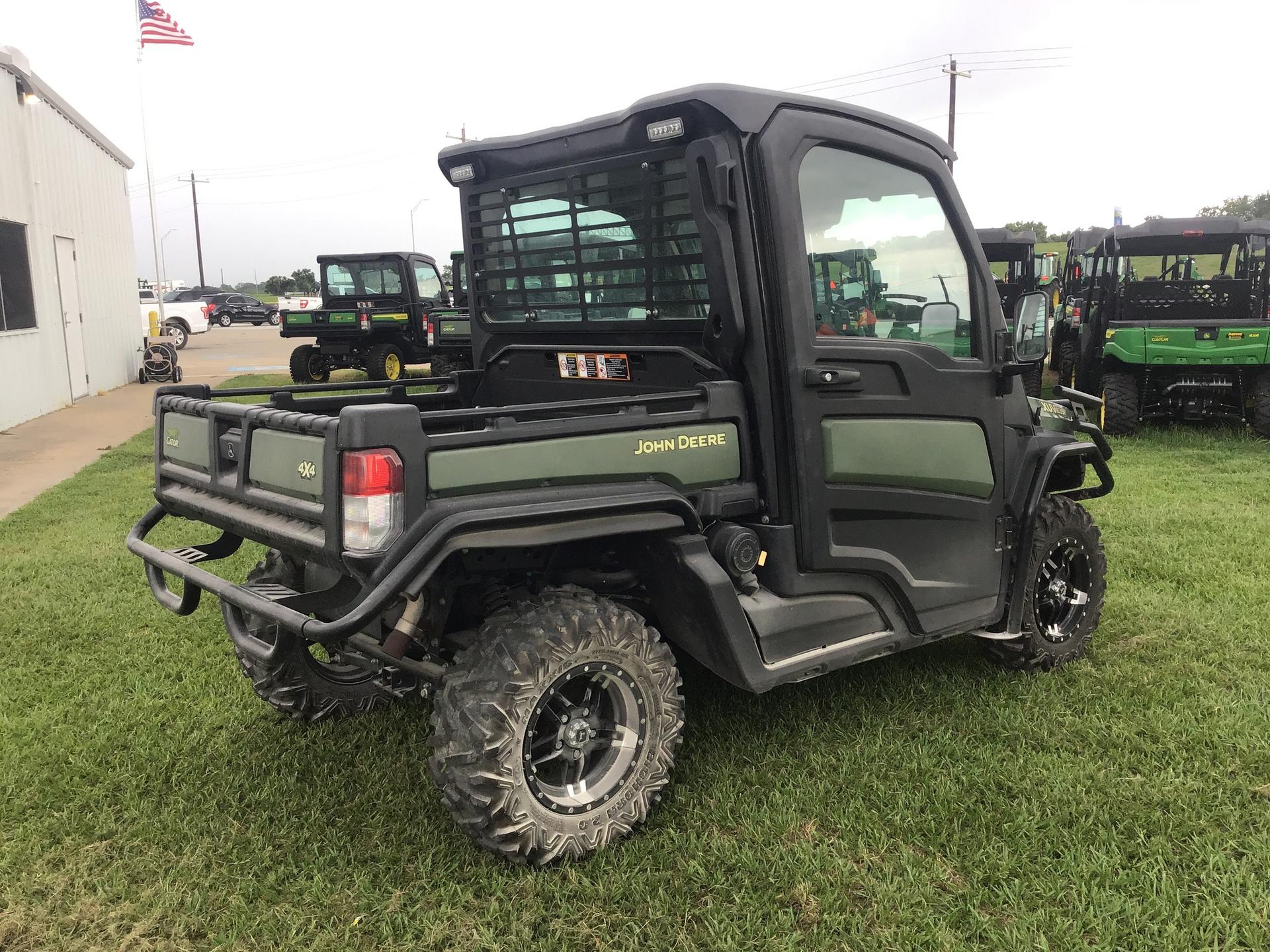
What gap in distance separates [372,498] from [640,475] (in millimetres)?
845

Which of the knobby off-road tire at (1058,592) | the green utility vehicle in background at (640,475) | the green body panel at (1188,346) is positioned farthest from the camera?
the green body panel at (1188,346)

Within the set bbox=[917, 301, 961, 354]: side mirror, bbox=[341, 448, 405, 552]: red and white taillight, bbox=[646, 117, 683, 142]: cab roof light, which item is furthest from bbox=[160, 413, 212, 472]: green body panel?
bbox=[917, 301, 961, 354]: side mirror

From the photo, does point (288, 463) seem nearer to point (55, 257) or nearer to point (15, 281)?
point (15, 281)

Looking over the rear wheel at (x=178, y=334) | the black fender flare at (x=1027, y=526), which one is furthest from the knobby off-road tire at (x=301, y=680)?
the rear wheel at (x=178, y=334)

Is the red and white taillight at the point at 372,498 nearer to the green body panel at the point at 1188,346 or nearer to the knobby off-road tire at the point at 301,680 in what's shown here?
the knobby off-road tire at the point at 301,680

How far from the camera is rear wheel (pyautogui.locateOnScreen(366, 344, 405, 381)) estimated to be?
18219 mm

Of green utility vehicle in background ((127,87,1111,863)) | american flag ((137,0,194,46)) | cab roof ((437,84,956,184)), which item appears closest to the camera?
green utility vehicle in background ((127,87,1111,863))

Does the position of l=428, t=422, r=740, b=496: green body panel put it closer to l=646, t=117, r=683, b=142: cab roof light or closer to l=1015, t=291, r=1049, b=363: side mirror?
l=646, t=117, r=683, b=142: cab roof light

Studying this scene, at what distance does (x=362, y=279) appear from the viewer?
1870 cm

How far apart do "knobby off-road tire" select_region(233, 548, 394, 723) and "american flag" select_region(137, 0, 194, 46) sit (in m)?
22.4

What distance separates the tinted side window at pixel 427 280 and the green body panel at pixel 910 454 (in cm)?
1614

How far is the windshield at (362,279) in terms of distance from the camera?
60.8 ft

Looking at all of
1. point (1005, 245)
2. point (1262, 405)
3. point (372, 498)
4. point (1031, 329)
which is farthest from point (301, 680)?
point (1005, 245)

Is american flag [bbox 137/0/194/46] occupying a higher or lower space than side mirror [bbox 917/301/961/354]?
higher
